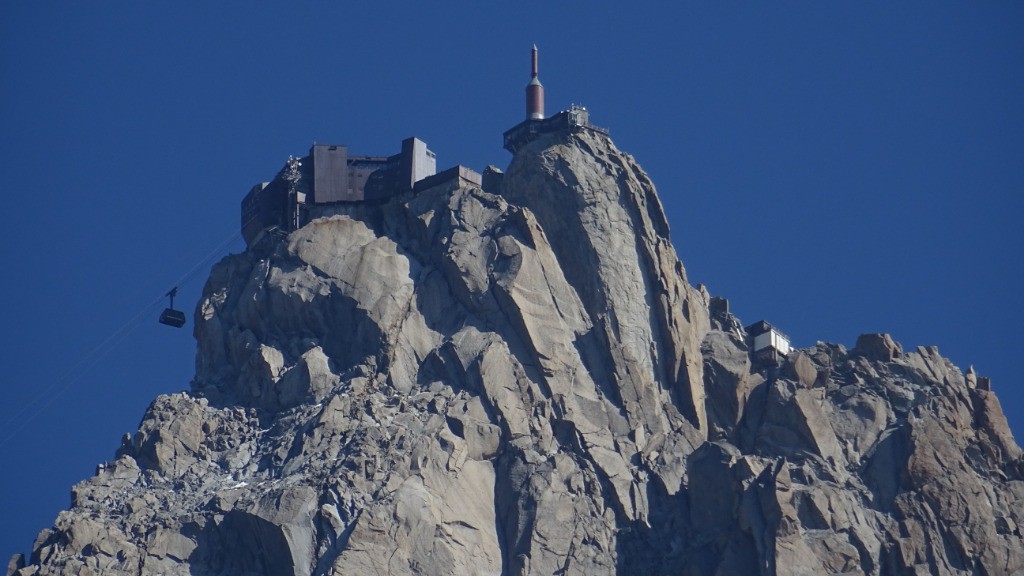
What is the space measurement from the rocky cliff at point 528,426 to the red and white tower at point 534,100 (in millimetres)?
6785

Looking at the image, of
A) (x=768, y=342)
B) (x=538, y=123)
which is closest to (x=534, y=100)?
(x=538, y=123)

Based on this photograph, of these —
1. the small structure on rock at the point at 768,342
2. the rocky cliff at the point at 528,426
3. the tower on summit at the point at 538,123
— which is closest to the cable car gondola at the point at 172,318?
the rocky cliff at the point at 528,426

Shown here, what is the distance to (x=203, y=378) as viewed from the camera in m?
148

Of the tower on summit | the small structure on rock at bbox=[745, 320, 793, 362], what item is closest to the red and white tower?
the tower on summit

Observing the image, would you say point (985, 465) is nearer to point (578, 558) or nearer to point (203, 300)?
point (578, 558)

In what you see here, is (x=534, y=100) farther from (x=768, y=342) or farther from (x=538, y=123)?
(x=768, y=342)

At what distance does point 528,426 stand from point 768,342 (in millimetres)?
16994

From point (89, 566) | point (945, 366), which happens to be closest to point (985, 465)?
point (945, 366)

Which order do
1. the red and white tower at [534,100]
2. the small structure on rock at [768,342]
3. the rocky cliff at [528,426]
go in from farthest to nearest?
the red and white tower at [534,100]
the small structure on rock at [768,342]
the rocky cliff at [528,426]

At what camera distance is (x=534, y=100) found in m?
158

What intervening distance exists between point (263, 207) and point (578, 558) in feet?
113

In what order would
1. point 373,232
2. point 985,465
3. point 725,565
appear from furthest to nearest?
point 373,232 < point 985,465 < point 725,565

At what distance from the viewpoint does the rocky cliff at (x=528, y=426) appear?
132 meters

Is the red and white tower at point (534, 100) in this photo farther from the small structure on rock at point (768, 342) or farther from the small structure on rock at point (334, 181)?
the small structure on rock at point (768, 342)
